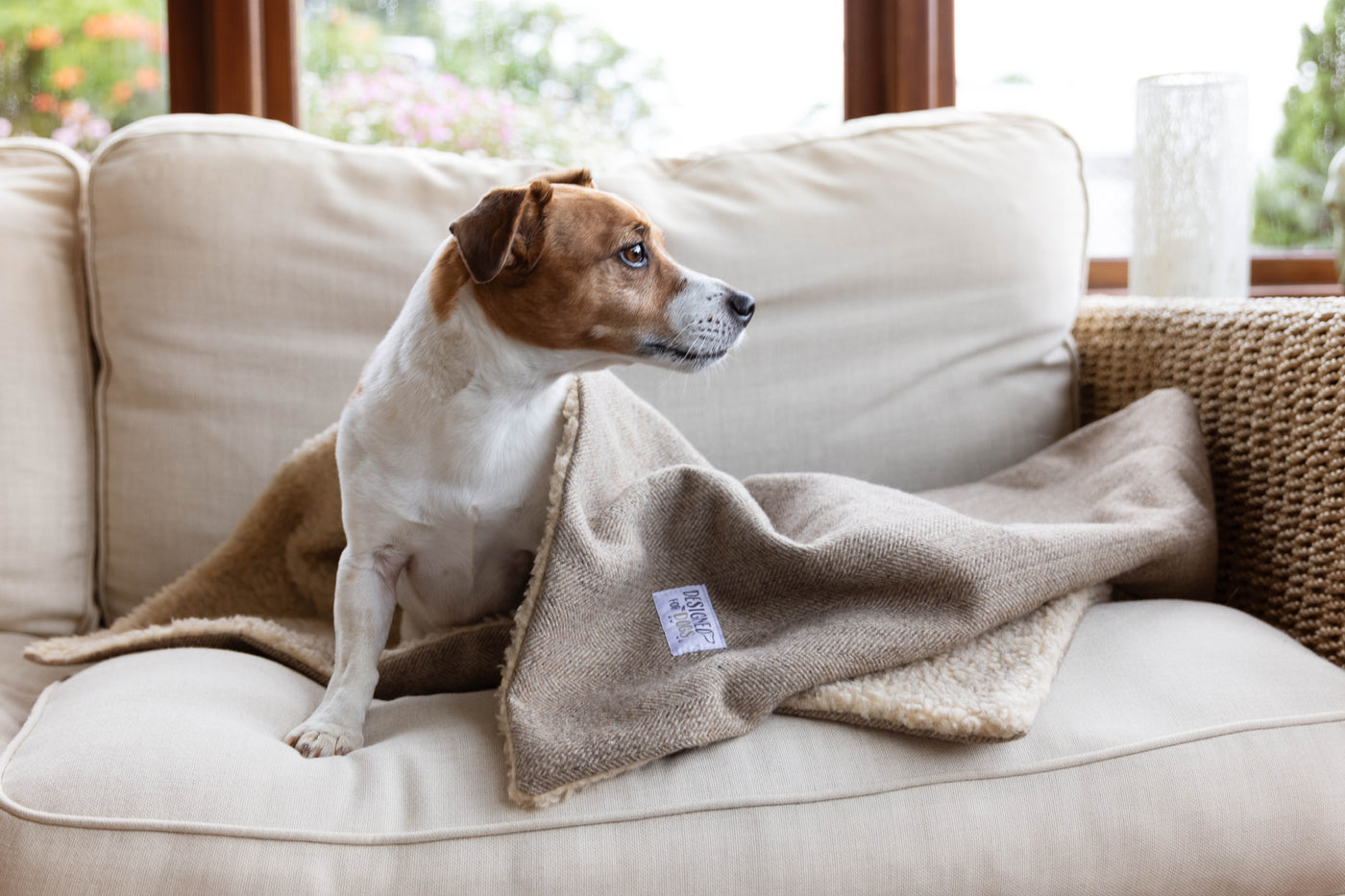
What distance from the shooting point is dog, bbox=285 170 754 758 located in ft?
3.71

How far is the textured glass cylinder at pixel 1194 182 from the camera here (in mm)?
1764

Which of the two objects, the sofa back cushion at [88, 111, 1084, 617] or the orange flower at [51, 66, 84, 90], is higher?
the orange flower at [51, 66, 84, 90]

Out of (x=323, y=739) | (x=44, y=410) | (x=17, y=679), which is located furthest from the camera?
(x=44, y=410)

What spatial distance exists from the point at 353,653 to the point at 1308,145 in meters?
2.24

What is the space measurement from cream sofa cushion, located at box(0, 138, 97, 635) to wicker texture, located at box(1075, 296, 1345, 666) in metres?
1.53

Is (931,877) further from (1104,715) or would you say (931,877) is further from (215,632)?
(215,632)

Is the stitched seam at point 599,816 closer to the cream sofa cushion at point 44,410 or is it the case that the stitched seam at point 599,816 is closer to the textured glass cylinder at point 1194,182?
the cream sofa cushion at point 44,410

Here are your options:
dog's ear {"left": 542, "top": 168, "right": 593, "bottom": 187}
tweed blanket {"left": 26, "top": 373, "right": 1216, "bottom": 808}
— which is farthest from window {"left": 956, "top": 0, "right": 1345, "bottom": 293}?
dog's ear {"left": 542, "top": 168, "right": 593, "bottom": 187}

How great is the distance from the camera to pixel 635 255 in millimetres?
1188

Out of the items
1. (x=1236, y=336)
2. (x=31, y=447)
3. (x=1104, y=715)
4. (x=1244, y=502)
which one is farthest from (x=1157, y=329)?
(x=31, y=447)

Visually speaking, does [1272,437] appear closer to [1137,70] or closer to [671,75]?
[1137,70]

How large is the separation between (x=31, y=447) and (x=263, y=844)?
851 mm

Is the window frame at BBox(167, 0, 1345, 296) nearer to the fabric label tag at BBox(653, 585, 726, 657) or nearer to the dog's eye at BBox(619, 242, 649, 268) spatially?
the dog's eye at BBox(619, 242, 649, 268)

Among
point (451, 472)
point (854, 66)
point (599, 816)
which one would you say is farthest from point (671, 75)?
point (599, 816)
